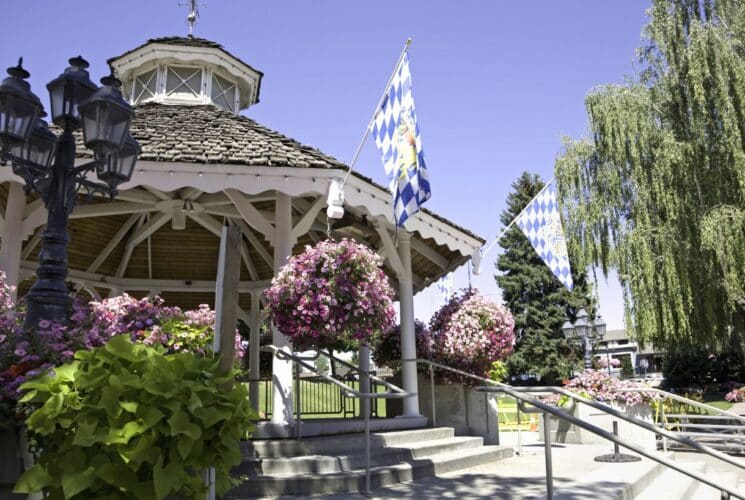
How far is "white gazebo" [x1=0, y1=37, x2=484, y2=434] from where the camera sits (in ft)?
22.2

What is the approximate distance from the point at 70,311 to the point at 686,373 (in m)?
29.9

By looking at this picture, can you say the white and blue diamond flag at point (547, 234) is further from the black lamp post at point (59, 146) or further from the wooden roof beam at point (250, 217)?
the black lamp post at point (59, 146)

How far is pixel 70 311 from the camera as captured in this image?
4.34 m

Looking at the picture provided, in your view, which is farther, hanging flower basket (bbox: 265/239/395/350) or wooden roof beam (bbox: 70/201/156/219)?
wooden roof beam (bbox: 70/201/156/219)

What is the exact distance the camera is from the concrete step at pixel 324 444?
5949mm

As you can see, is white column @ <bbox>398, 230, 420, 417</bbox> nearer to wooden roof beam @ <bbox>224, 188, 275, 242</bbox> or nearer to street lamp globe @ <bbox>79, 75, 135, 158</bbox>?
wooden roof beam @ <bbox>224, 188, 275, 242</bbox>

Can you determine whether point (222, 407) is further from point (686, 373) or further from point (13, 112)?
point (686, 373)

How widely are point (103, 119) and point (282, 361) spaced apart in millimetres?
3428

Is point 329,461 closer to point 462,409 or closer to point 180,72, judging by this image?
point 462,409

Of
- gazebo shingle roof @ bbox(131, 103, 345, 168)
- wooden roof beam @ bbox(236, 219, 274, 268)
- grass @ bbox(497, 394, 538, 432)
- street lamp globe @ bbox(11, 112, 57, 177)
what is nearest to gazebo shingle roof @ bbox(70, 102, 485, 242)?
gazebo shingle roof @ bbox(131, 103, 345, 168)

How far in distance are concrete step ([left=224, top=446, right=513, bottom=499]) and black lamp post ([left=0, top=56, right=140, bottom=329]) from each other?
7.76 feet

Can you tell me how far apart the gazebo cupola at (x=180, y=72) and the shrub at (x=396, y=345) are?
19.8 feet

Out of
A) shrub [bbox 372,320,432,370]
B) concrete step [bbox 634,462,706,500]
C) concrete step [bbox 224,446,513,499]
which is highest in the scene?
shrub [bbox 372,320,432,370]

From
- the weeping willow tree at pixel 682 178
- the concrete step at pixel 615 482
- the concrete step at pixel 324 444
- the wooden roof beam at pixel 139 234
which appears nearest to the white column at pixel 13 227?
the wooden roof beam at pixel 139 234
